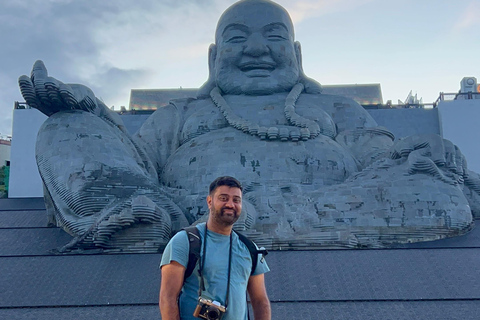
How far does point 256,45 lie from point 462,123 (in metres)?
8.89

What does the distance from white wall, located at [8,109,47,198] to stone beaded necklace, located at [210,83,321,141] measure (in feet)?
29.7

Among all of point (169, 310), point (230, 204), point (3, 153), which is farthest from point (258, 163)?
point (3, 153)

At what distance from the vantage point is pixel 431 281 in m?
4.57

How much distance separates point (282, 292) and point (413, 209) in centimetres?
214

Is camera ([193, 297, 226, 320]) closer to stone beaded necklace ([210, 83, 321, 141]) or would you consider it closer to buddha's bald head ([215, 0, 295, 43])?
stone beaded necklace ([210, 83, 321, 141])

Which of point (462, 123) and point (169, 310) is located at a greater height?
point (462, 123)

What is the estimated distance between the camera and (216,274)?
8.25 ft

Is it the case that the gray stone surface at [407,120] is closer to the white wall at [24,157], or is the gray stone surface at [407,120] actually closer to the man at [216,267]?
the white wall at [24,157]

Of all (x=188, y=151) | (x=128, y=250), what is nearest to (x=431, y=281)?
(x=128, y=250)

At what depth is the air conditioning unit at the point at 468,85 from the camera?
16.1m

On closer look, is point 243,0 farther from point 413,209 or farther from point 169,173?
point 413,209

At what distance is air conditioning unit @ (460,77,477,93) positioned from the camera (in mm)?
16141

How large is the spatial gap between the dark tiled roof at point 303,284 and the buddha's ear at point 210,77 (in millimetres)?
3840

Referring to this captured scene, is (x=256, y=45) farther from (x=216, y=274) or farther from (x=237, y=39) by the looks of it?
(x=216, y=274)
